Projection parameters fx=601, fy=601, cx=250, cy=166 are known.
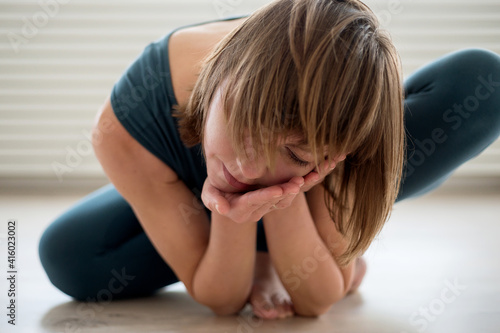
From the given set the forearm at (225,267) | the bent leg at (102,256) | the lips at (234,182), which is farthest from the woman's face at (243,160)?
the bent leg at (102,256)

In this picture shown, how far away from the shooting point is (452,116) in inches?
41.4

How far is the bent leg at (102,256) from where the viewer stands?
1.11 metres

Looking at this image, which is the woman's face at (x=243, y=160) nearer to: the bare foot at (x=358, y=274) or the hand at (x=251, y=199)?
the hand at (x=251, y=199)

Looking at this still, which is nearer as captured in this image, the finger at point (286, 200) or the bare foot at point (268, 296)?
the finger at point (286, 200)

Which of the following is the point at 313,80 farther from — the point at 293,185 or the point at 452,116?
the point at 452,116

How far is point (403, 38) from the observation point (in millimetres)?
2215

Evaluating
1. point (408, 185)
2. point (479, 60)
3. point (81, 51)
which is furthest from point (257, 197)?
point (81, 51)

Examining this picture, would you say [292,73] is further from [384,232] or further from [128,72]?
[384,232]

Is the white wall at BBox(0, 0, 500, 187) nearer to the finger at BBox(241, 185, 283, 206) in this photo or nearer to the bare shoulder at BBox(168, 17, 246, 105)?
the bare shoulder at BBox(168, 17, 246, 105)

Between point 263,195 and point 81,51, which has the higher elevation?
point 263,195

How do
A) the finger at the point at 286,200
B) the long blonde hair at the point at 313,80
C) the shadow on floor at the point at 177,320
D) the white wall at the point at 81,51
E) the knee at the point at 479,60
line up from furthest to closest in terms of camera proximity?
1. the white wall at the point at 81,51
2. the knee at the point at 479,60
3. the shadow on floor at the point at 177,320
4. the finger at the point at 286,200
5. the long blonde hair at the point at 313,80

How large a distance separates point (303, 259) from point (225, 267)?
13cm

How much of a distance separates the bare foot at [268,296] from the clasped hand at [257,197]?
236mm

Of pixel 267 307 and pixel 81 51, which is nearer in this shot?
pixel 267 307
